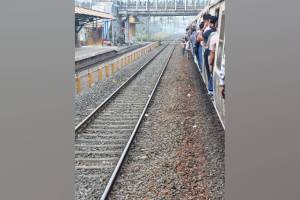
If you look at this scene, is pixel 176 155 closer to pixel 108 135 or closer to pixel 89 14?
pixel 108 135

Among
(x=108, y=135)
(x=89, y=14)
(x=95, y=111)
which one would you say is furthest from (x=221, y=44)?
(x=95, y=111)

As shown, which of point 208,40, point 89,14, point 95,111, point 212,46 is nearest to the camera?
point 89,14

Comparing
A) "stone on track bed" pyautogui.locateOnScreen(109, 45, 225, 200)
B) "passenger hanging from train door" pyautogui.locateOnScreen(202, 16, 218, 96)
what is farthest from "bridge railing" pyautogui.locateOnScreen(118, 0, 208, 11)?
"stone on track bed" pyautogui.locateOnScreen(109, 45, 225, 200)

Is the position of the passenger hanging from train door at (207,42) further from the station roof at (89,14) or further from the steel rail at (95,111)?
the station roof at (89,14)

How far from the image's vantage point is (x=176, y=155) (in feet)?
10.5

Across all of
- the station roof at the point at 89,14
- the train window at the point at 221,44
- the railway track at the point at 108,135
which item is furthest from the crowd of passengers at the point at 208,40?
the station roof at the point at 89,14

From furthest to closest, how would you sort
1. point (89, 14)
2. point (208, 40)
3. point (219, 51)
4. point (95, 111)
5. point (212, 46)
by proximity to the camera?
point (95, 111), point (208, 40), point (212, 46), point (219, 51), point (89, 14)

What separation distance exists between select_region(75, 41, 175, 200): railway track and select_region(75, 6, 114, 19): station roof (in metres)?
0.95

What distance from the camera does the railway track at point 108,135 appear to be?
305 cm

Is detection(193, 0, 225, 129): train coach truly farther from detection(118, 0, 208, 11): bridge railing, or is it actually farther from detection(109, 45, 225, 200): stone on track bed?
detection(109, 45, 225, 200): stone on track bed

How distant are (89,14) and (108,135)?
1.09 metres

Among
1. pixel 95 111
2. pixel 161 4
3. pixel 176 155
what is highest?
pixel 161 4

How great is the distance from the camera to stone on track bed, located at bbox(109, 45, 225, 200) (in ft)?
9.77
